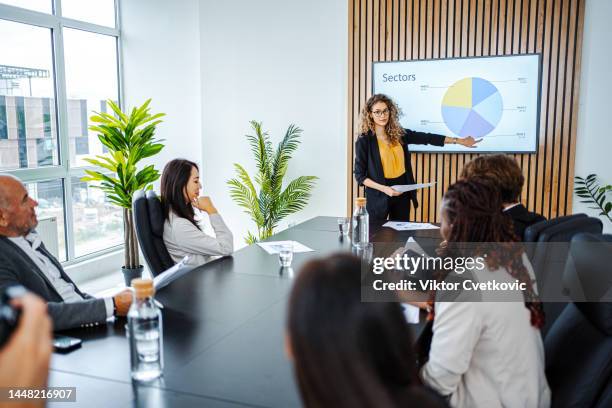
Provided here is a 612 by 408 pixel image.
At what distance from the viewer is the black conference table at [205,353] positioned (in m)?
1.51

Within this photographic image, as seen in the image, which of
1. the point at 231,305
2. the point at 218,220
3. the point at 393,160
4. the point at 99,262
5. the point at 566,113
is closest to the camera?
the point at 231,305

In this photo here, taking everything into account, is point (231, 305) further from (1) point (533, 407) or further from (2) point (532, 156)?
(2) point (532, 156)

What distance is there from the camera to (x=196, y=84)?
6.64 meters

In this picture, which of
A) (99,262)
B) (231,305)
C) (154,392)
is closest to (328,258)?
(154,392)

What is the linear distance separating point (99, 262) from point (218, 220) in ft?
10.8

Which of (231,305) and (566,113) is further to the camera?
(566,113)

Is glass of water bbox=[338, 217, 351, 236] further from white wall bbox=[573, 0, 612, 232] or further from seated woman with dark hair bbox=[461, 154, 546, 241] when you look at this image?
white wall bbox=[573, 0, 612, 232]

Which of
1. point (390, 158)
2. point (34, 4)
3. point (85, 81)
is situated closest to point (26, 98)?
point (85, 81)

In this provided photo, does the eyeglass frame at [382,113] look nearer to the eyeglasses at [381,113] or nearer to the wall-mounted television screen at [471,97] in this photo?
the eyeglasses at [381,113]

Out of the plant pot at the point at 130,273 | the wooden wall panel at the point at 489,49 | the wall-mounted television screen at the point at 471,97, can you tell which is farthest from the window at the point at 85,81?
the wall-mounted television screen at the point at 471,97

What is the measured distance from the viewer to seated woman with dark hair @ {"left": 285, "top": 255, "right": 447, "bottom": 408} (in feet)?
2.66

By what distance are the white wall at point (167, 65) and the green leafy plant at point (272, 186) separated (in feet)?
3.04

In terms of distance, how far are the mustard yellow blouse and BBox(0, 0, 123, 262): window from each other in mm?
2658

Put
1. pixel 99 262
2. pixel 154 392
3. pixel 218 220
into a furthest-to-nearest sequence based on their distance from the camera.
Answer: pixel 99 262, pixel 218 220, pixel 154 392
